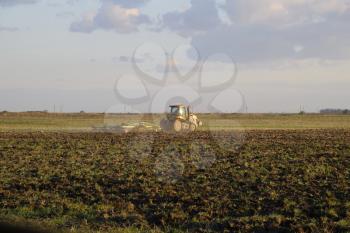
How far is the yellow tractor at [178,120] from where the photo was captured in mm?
44844

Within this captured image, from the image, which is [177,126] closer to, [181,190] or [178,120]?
[178,120]

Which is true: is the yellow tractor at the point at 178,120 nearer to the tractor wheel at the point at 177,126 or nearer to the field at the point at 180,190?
the tractor wheel at the point at 177,126

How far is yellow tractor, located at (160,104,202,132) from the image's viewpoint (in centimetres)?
4484

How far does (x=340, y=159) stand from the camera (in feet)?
71.2

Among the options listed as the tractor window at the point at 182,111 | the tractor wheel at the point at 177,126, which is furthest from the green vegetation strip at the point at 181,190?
the tractor window at the point at 182,111

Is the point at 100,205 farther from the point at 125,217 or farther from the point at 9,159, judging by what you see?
the point at 9,159

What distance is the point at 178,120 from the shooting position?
45.0m

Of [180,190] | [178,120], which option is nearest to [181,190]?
[180,190]

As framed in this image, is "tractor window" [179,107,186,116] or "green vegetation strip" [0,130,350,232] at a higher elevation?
"tractor window" [179,107,186,116]

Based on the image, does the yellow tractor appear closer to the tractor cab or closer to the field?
the tractor cab

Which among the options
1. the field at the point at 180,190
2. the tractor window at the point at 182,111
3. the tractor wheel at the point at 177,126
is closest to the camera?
the field at the point at 180,190

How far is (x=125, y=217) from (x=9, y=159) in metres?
12.9

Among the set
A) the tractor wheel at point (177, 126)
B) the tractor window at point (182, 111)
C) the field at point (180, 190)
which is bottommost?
the field at point (180, 190)

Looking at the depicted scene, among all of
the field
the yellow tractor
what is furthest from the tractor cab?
the field
